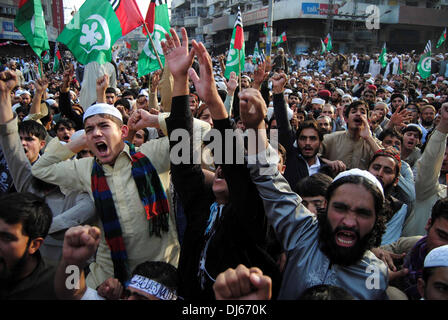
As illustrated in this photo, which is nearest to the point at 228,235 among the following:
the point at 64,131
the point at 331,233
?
the point at 331,233

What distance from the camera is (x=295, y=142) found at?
11.5 ft

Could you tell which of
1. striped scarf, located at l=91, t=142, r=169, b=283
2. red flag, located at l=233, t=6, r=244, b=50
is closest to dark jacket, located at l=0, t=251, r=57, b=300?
striped scarf, located at l=91, t=142, r=169, b=283

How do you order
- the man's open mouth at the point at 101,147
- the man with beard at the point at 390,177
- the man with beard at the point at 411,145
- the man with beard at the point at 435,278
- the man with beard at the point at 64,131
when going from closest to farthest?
1. the man with beard at the point at 435,278
2. the man's open mouth at the point at 101,147
3. the man with beard at the point at 390,177
4. the man with beard at the point at 64,131
5. the man with beard at the point at 411,145

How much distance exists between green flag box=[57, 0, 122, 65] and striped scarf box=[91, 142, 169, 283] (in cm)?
259

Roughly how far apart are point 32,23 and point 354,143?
16.1 feet

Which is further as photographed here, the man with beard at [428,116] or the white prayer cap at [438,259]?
the man with beard at [428,116]

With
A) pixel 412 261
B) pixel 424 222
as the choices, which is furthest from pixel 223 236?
pixel 424 222

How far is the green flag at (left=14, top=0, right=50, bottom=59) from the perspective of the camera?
485 cm

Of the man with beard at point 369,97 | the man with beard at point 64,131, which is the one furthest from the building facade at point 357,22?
the man with beard at point 64,131

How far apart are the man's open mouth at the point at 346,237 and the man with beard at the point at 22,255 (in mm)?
1280

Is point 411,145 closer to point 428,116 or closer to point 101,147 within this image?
point 428,116

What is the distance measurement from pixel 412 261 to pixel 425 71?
1173cm

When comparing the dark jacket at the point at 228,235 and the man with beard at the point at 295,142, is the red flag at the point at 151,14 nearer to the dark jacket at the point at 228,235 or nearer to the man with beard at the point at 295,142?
the man with beard at the point at 295,142

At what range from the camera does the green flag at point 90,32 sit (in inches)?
161
